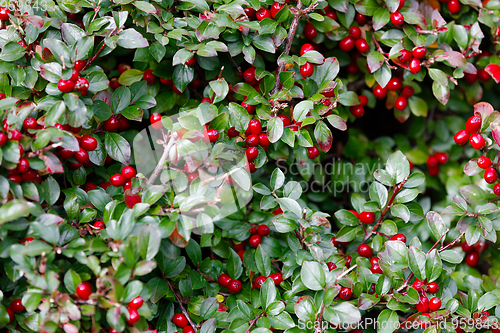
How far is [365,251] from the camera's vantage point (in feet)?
3.81

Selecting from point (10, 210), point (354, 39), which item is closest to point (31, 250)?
point (10, 210)

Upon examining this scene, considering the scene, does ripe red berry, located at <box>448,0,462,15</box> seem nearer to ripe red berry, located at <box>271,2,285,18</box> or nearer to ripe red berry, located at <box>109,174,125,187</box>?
ripe red berry, located at <box>271,2,285,18</box>

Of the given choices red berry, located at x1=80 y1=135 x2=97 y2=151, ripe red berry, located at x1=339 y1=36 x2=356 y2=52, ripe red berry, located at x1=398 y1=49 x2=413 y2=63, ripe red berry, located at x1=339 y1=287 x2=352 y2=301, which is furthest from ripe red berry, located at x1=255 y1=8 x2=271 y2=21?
ripe red berry, located at x1=339 y1=287 x2=352 y2=301

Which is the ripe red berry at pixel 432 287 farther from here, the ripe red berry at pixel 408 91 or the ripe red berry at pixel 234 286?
the ripe red berry at pixel 408 91

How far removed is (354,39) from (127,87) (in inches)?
31.1

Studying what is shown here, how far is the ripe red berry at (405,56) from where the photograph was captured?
4.20 feet

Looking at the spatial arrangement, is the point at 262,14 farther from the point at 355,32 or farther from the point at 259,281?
the point at 259,281

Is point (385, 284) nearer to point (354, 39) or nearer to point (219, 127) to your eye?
point (219, 127)

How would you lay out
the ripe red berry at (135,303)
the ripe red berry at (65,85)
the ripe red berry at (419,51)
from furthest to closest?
the ripe red berry at (419,51) < the ripe red berry at (65,85) < the ripe red berry at (135,303)

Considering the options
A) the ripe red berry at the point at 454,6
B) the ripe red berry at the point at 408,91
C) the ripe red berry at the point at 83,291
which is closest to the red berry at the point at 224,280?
the ripe red berry at the point at 83,291

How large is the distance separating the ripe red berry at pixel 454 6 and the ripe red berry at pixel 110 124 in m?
1.25

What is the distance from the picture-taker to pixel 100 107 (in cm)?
106

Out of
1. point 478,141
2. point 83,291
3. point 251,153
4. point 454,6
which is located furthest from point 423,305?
point 454,6

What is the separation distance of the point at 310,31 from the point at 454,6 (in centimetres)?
57
